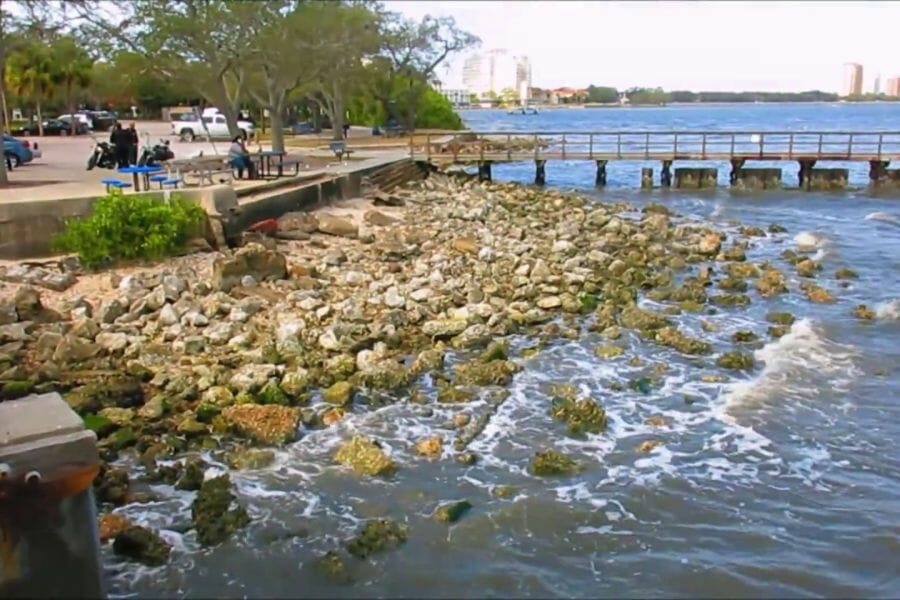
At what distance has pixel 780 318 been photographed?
49.3 ft

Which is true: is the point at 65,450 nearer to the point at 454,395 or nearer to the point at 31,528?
the point at 31,528

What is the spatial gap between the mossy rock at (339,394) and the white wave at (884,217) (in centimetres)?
2317

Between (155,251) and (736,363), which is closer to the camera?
(736,363)

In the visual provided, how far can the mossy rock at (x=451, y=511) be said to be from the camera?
7988mm

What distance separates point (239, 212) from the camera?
18.5 m

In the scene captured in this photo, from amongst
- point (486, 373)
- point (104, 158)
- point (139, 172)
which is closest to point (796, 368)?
point (486, 373)

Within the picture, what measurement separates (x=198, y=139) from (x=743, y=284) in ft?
116

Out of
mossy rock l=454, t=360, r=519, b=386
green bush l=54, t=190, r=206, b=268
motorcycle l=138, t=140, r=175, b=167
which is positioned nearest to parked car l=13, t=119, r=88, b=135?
motorcycle l=138, t=140, r=175, b=167

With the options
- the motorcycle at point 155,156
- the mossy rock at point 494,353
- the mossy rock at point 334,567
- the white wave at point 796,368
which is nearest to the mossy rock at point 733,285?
the white wave at point 796,368

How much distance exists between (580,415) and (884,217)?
23.1 m

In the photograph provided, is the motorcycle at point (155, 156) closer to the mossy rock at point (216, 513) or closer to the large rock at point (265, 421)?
the large rock at point (265, 421)

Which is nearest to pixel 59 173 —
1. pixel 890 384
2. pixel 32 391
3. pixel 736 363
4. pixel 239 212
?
pixel 239 212

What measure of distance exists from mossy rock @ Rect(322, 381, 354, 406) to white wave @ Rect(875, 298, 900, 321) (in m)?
9.80

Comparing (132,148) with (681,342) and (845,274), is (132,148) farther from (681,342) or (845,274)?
(845,274)
